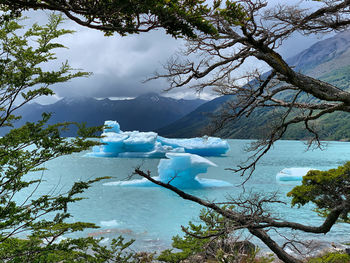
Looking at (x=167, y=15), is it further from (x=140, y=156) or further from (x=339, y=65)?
(x=339, y=65)

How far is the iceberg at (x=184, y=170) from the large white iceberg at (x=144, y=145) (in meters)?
15.6

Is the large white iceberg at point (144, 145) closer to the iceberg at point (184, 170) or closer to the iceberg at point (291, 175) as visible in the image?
the iceberg at point (291, 175)

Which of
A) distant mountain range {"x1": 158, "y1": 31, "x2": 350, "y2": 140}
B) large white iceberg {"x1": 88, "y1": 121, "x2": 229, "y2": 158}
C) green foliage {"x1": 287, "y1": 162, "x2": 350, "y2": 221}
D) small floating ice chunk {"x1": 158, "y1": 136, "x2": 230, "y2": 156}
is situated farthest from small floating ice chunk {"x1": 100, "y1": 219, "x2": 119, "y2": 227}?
distant mountain range {"x1": 158, "y1": 31, "x2": 350, "y2": 140}

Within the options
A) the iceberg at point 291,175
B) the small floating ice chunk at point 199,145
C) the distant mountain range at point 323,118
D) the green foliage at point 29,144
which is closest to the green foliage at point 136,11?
the green foliage at point 29,144

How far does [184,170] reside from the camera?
19266mm

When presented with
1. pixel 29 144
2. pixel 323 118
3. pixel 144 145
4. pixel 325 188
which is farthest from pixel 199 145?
pixel 323 118

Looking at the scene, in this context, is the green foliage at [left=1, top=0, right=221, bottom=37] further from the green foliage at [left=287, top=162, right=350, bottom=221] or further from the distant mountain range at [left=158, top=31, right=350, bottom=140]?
the distant mountain range at [left=158, top=31, right=350, bottom=140]

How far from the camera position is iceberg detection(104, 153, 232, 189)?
1872 centimetres

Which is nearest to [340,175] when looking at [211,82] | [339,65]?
[211,82]

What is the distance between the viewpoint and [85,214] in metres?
14.4

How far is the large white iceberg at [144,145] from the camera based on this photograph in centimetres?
3747

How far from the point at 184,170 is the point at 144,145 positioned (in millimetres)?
19753

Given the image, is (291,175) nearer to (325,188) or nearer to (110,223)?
(110,223)

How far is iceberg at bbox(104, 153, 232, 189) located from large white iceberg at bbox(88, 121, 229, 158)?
15639 millimetres
